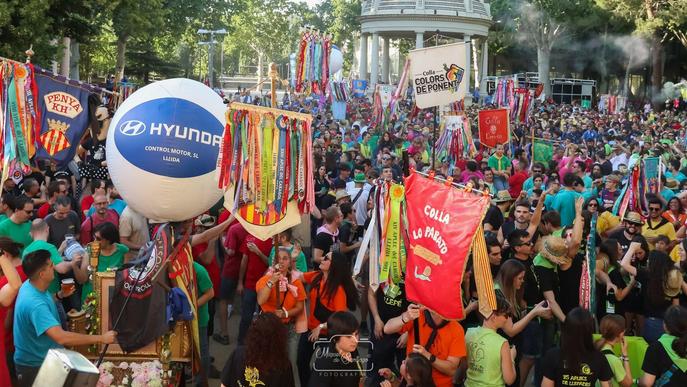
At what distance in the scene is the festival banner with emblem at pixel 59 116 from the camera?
899 cm

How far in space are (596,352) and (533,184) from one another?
727 cm

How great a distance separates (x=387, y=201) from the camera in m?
7.17

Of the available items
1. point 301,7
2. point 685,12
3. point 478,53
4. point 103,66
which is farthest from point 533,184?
point 301,7

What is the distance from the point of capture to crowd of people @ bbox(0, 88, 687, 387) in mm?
5656

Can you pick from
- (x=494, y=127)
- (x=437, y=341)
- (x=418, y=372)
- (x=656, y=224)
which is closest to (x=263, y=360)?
(x=418, y=372)

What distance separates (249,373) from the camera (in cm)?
507

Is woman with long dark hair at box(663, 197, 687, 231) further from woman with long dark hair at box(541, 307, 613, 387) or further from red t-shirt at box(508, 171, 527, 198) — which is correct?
woman with long dark hair at box(541, 307, 613, 387)

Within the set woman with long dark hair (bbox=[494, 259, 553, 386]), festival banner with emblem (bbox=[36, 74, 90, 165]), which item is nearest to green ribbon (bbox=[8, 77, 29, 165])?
festival banner with emblem (bbox=[36, 74, 90, 165])

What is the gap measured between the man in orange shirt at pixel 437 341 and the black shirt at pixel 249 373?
119 cm

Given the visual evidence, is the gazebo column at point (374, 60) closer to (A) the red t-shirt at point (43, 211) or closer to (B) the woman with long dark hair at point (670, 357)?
(A) the red t-shirt at point (43, 211)

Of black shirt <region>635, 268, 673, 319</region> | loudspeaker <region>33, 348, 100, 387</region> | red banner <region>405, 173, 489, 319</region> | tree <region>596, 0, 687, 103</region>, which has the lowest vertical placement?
black shirt <region>635, 268, 673, 319</region>

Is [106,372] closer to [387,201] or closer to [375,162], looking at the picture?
[387,201]

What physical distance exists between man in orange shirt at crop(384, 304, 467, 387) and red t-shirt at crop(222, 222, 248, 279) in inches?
117

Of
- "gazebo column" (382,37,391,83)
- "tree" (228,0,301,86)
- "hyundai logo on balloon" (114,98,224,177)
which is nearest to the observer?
"hyundai logo on balloon" (114,98,224,177)
